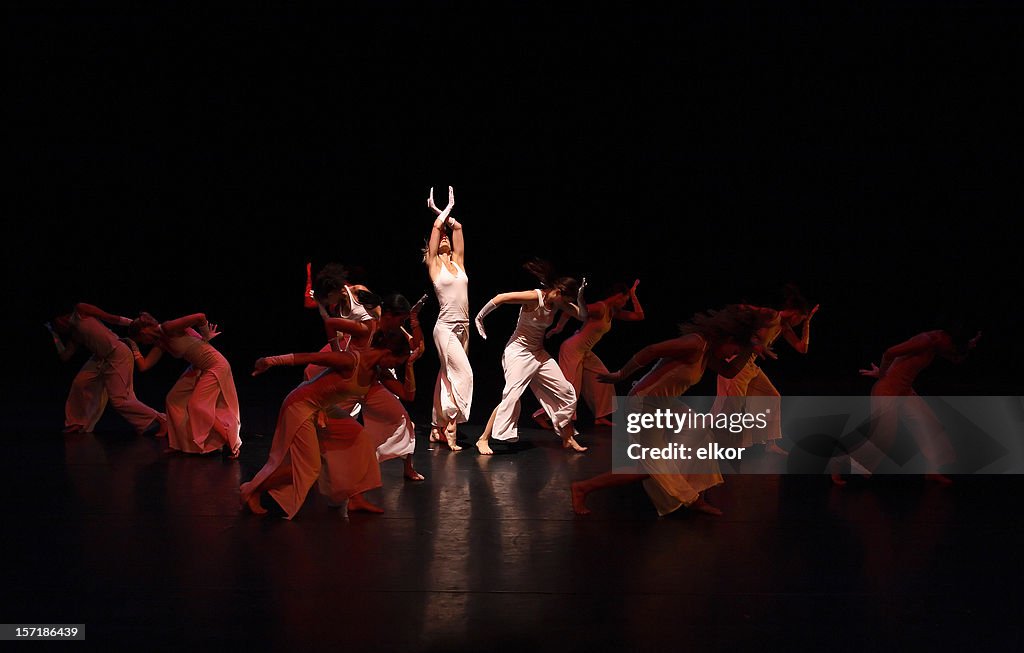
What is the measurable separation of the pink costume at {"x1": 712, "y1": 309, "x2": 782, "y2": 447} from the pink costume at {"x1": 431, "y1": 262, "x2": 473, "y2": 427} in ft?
6.57

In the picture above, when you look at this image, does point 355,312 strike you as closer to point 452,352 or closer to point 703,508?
point 452,352

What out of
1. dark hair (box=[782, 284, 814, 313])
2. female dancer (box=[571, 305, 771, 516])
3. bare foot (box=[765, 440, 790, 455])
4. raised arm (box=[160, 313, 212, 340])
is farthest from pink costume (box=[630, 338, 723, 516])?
raised arm (box=[160, 313, 212, 340])

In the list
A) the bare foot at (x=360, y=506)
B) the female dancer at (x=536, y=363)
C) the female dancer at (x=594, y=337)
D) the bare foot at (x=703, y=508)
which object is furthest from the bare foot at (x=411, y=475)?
the female dancer at (x=594, y=337)

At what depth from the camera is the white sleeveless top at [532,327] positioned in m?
7.45

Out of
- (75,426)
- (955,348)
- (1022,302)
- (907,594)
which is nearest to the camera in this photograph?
(907,594)

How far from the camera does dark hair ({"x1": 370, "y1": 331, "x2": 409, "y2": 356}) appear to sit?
5.15m

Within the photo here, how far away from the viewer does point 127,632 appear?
3.50 metres

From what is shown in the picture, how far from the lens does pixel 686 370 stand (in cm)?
534

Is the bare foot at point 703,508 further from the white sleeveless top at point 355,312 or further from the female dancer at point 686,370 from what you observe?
the white sleeveless top at point 355,312

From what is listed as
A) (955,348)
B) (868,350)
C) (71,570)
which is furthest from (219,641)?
(868,350)

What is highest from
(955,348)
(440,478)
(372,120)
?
(372,120)

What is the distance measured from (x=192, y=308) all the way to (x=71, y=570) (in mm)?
9243

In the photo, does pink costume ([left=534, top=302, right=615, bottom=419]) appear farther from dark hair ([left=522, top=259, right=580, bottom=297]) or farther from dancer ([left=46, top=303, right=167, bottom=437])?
dancer ([left=46, top=303, right=167, bottom=437])

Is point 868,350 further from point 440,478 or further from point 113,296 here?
point 113,296
